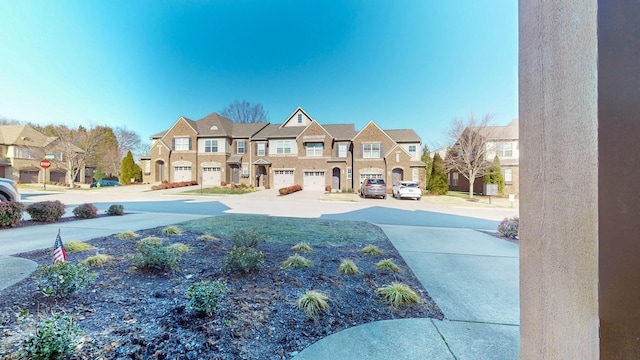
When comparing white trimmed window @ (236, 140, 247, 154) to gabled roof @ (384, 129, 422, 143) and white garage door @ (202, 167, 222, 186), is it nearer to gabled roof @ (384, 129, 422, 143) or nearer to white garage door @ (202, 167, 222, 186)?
white garage door @ (202, 167, 222, 186)

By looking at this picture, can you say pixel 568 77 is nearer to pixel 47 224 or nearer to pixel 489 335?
pixel 489 335

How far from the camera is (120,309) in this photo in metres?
2.68

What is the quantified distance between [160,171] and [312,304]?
116 feet

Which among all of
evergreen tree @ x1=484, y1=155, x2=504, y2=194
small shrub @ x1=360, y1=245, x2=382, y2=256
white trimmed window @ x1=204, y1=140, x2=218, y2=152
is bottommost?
small shrub @ x1=360, y1=245, x2=382, y2=256

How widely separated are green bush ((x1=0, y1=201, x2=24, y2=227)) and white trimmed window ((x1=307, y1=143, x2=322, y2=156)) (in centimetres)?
2269

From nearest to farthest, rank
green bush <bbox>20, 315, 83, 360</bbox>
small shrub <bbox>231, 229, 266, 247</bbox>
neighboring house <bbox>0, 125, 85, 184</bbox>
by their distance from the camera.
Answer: green bush <bbox>20, 315, 83, 360</bbox>
small shrub <bbox>231, 229, 266, 247</bbox>
neighboring house <bbox>0, 125, 85, 184</bbox>

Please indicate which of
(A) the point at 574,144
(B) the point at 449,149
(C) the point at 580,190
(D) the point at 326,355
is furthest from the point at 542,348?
(B) the point at 449,149

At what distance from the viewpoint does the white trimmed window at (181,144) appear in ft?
101

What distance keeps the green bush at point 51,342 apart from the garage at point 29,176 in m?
51.2

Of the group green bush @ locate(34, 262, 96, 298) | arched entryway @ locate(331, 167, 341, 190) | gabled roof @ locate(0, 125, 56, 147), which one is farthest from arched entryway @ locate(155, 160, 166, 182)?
green bush @ locate(34, 262, 96, 298)

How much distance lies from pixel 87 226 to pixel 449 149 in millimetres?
25906

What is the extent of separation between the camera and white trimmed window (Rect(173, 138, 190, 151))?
30.7 meters

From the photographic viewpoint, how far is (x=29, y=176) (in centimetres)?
3600

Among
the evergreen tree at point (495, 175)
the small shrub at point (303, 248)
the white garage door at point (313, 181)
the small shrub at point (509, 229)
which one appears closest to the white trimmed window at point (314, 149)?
the white garage door at point (313, 181)
